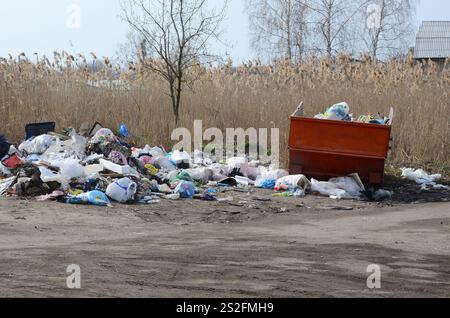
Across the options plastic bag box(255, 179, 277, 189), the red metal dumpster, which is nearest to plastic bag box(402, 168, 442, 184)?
the red metal dumpster

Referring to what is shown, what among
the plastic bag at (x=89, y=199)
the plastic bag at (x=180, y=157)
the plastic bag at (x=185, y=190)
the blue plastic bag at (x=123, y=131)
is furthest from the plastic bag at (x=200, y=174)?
the blue plastic bag at (x=123, y=131)

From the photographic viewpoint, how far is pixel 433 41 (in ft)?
149

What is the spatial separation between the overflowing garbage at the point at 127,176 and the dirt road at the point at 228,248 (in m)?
0.43

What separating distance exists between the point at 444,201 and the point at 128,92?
8.21 meters

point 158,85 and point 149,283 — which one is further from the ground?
point 158,85

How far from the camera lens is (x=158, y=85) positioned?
1917 cm

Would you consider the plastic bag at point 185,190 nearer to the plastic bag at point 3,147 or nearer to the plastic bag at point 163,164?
the plastic bag at point 163,164

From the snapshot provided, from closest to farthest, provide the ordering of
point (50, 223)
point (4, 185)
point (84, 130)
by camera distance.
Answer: point (50, 223) < point (4, 185) < point (84, 130)

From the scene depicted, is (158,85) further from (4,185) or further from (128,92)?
(4,185)

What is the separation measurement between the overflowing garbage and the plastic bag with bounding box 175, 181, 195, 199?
0.05ft

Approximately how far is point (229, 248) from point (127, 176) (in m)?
4.94

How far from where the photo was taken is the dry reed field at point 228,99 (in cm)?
1623

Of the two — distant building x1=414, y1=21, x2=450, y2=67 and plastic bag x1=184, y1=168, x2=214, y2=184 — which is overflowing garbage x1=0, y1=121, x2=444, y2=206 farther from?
distant building x1=414, y1=21, x2=450, y2=67
